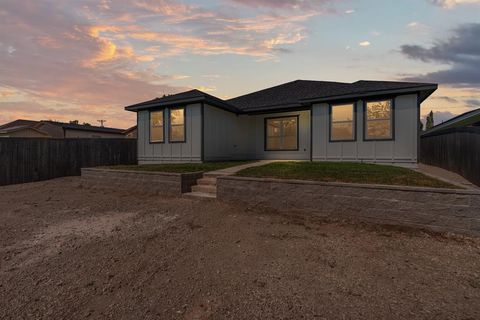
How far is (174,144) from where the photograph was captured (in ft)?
39.2

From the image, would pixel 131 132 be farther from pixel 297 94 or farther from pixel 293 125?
pixel 293 125

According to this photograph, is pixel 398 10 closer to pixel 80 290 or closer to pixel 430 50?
pixel 80 290

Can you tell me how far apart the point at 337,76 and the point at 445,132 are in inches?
349

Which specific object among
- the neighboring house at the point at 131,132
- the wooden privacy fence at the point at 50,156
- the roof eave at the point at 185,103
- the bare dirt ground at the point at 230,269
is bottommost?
the bare dirt ground at the point at 230,269

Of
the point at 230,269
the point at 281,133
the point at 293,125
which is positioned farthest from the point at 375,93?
the point at 230,269

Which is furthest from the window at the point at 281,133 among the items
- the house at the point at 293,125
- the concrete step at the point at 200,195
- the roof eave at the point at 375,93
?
the concrete step at the point at 200,195

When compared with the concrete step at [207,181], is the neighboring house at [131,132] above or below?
above

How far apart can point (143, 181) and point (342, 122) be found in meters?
8.31

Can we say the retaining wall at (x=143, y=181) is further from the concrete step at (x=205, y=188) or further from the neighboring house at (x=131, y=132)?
the neighboring house at (x=131, y=132)

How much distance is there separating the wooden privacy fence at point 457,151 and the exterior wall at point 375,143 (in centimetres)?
139

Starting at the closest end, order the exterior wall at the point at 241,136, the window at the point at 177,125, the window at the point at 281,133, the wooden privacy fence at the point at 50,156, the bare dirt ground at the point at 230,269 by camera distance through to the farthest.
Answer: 1. the bare dirt ground at the point at 230,269
2. the wooden privacy fence at the point at 50,156
3. the window at the point at 177,125
4. the exterior wall at the point at 241,136
5. the window at the point at 281,133

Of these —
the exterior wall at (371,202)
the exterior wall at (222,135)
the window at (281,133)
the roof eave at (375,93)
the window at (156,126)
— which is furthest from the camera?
the window at (281,133)

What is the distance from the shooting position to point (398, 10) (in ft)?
28.1

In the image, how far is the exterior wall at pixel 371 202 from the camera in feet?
13.6
